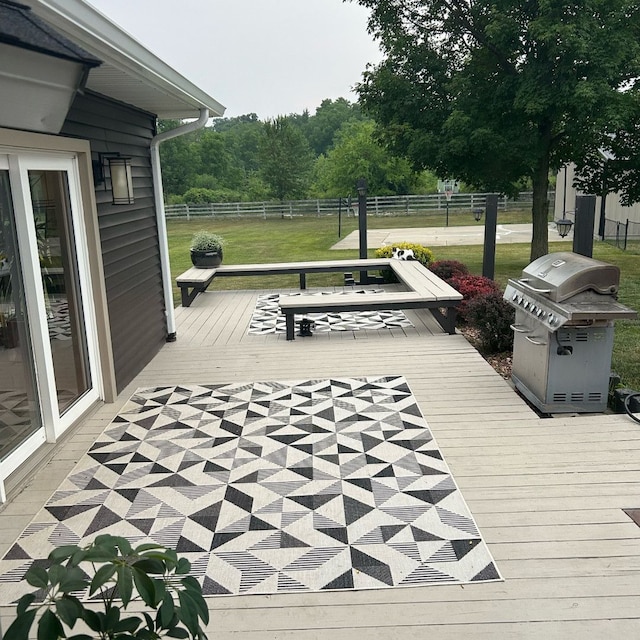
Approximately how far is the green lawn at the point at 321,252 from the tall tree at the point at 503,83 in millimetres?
1969

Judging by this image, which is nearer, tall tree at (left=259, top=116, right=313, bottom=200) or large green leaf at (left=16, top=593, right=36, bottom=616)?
large green leaf at (left=16, top=593, right=36, bottom=616)

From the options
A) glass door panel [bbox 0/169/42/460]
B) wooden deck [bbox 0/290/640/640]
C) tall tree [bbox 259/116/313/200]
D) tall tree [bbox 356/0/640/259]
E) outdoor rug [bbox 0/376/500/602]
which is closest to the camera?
wooden deck [bbox 0/290/640/640]

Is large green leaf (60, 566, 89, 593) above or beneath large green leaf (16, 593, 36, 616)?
above

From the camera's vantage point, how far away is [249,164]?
4700 centimetres

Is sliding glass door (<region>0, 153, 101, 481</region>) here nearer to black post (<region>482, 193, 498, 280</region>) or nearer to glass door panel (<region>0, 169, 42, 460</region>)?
glass door panel (<region>0, 169, 42, 460</region>)

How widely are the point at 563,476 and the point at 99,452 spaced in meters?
2.61

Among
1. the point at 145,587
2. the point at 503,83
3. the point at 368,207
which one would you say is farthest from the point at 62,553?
the point at 368,207

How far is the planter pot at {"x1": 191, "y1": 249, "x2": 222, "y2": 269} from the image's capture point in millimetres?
9078

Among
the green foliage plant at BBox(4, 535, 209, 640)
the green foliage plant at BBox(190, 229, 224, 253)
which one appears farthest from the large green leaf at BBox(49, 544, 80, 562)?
the green foliage plant at BBox(190, 229, 224, 253)

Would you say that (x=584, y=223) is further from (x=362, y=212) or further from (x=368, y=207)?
(x=368, y=207)

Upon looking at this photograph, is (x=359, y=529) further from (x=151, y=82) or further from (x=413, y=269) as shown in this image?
(x=413, y=269)

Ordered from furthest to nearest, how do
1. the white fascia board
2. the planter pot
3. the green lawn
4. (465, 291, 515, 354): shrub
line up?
the planter pot
the green lawn
(465, 291, 515, 354): shrub
the white fascia board

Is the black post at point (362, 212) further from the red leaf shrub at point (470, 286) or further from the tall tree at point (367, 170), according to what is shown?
the tall tree at point (367, 170)

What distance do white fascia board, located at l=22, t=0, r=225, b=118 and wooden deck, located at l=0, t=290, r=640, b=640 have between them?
2195 mm
